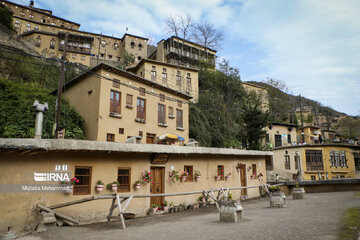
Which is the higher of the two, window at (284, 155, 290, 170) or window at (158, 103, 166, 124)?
window at (158, 103, 166, 124)

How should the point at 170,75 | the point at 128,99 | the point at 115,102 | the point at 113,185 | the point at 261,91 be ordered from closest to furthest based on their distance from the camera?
the point at 113,185
the point at 115,102
the point at 128,99
the point at 170,75
the point at 261,91

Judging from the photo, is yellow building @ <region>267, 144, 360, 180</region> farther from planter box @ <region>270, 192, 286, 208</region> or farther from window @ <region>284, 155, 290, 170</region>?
planter box @ <region>270, 192, 286, 208</region>

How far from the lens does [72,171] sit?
32.1 ft

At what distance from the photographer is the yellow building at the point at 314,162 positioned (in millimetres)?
32094

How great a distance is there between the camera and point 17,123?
54.0ft

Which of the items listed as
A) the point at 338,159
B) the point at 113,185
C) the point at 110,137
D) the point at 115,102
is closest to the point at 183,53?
the point at 115,102

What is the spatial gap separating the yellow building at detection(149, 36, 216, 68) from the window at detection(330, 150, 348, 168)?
23.6 m

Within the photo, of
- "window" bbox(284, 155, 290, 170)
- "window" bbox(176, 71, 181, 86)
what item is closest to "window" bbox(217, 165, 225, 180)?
"window" bbox(176, 71, 181, 86)

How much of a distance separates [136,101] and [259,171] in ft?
39.4

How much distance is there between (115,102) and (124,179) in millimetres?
9647

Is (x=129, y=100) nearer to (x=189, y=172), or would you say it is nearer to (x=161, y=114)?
(x=161, y=114)

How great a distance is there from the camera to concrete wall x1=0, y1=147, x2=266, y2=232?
817 centimetres

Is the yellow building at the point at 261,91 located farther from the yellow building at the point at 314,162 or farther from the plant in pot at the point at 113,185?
the plant in pot at the point at 113,185

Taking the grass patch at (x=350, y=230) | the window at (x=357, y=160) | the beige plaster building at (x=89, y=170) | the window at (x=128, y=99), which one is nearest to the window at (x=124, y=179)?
the beige plaster building at (x=89, y=170)
